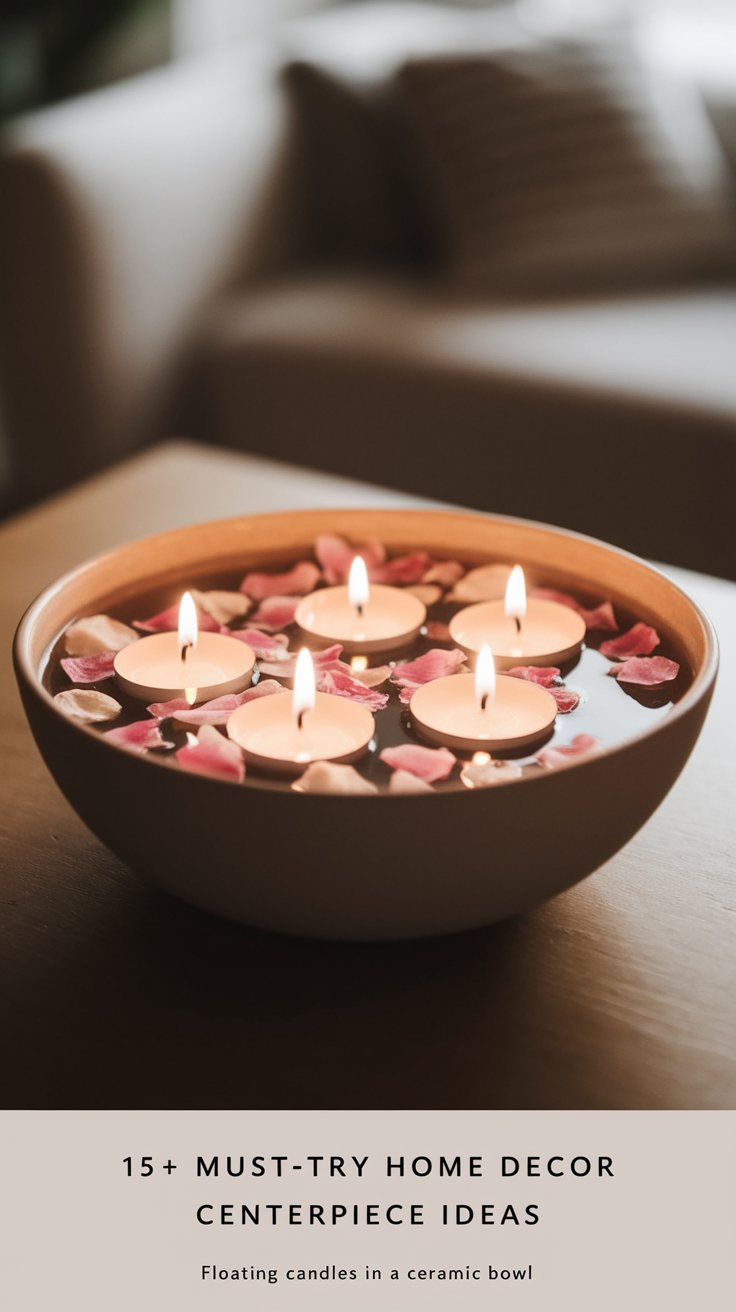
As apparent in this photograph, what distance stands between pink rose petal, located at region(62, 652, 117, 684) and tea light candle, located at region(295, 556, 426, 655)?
5.0 inches

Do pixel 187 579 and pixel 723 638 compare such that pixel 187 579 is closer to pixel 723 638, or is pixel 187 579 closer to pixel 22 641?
pixel 22 641

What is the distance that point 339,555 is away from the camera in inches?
34.6

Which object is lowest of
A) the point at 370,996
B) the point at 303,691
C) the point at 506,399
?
the point at 506,399

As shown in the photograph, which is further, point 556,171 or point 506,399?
point 556,171

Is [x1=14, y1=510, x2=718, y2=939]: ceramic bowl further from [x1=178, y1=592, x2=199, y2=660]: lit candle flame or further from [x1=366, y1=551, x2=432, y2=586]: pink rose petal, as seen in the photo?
[x1=366, y1=551, x2=432, y2=586]: pink rose petal

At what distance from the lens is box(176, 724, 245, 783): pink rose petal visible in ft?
2.01

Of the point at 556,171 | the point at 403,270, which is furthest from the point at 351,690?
the point at 403,270

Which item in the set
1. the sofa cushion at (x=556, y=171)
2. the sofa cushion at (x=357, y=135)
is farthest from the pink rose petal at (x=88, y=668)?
the sofa cushion at (x=357, y=135)

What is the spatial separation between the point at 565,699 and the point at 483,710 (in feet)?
0.18

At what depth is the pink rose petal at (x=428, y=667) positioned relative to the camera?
2.40 feet

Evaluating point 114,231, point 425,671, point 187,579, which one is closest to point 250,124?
point 114,231

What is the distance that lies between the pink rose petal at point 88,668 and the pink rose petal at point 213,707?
1.6 inches

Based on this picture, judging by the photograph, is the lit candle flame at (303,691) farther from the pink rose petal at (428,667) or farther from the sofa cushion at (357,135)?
the sofa cushion at (357,135)

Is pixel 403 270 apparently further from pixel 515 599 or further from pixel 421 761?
pixel 421 761
